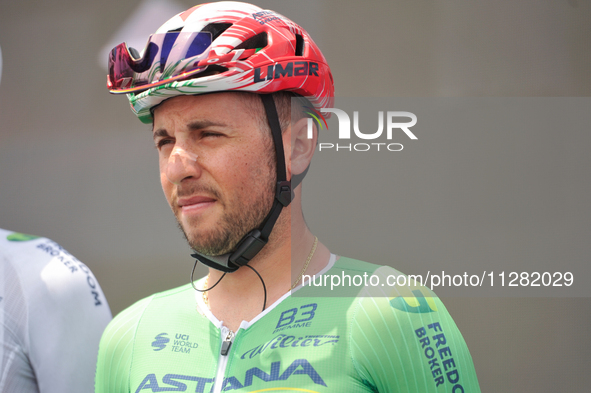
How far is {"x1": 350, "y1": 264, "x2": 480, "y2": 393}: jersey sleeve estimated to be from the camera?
1505mm

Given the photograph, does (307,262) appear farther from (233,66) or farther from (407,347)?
(233,66)

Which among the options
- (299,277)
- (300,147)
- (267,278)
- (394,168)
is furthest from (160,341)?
(394,168)

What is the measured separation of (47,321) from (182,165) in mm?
957

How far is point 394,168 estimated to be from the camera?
2.59m

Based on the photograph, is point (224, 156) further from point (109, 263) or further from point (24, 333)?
point (109, 263)

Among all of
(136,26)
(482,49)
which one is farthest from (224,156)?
(136,26)

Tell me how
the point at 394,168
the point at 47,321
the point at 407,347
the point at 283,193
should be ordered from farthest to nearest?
the point at 394,168 < the point at 47,321 < the point at 283,193 < the point at 407,347

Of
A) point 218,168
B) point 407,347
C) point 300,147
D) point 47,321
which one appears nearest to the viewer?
Result: point 407,347

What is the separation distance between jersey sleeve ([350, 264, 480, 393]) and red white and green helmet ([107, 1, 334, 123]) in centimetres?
78

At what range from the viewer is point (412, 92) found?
9.31 ft

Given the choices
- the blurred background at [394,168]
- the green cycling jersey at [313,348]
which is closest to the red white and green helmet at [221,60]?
the green cycling jersey at [313,348]

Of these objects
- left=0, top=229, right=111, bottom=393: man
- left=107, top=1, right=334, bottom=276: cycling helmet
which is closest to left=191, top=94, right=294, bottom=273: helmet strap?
left=107, top=1, right=334, bottom=276: cycling helmet

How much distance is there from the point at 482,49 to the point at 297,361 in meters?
2.03

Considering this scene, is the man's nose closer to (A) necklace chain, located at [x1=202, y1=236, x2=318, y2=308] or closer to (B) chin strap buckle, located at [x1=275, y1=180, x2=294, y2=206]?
(B) chin strap buckle, located at [x1=275, y1=180, x2=294, y2=206]
